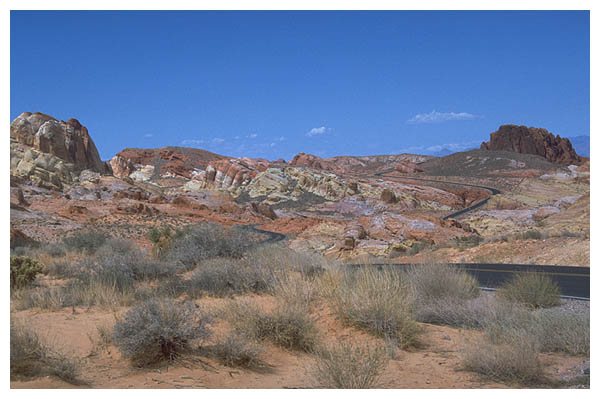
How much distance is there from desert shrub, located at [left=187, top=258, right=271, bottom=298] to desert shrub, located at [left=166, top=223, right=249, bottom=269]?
2662mm

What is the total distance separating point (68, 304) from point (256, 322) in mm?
4418

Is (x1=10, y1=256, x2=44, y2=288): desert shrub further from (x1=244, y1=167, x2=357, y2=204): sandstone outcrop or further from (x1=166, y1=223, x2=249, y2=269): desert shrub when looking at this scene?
(x1=244, y1=167, x2=357, y2=204): sandstone outcrop

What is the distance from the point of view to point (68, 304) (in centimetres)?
984

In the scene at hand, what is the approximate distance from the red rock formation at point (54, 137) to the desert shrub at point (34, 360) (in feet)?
223

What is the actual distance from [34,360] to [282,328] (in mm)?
3335

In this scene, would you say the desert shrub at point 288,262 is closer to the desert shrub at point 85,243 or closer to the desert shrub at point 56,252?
the desert shrub at point 56,252

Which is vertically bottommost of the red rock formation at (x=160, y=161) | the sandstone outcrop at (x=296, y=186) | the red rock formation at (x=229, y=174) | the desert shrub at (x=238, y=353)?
the desert shrub at (x=238, y=353)

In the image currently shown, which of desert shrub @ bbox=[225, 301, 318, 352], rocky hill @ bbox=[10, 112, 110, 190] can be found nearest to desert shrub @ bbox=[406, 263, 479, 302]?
desert shrub @ bbox=[225, 301, 318, 352]

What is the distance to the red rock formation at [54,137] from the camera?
6662 centimetres

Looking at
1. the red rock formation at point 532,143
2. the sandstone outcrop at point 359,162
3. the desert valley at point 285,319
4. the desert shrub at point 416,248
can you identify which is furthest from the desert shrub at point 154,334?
the red rock formation at point 532,143

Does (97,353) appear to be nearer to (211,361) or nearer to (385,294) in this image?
(211,361)

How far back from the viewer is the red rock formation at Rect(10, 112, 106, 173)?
66.6 meters

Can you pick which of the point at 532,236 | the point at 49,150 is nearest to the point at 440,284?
the point at 532,236

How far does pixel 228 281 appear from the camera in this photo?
35.4 feet
